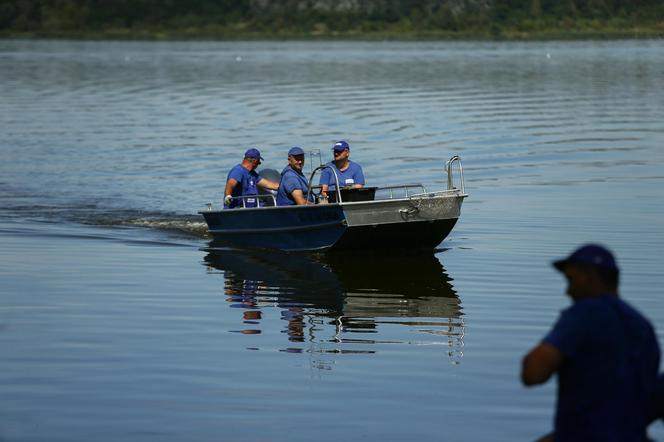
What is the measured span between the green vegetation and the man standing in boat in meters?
143

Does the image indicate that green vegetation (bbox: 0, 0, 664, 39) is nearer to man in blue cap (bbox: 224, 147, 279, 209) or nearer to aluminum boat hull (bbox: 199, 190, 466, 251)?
aluminum boat hull (bbox: 199, 190, 466, 251)

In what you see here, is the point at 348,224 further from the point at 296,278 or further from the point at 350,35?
the point at 350,35

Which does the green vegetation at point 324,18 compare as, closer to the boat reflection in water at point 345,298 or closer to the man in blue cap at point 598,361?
the boat reflection in water at point 345,298

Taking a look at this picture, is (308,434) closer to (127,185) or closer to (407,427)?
(407,427)

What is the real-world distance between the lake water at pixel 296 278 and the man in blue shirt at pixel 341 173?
1.30 meters

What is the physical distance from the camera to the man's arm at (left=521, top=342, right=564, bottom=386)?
7.14m

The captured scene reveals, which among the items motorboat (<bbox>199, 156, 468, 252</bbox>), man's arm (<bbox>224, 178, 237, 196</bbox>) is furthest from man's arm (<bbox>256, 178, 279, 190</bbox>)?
man's arm (<bbox>224, 178, 237, 196</bbox>)

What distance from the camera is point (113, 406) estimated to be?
41.0ft

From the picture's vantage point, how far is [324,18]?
612ft

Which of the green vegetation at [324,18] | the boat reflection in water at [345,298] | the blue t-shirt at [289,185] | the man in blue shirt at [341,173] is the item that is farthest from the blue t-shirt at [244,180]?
the green vegetation at [324,18]

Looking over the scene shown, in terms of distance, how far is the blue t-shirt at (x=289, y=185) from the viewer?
22328 millimetres

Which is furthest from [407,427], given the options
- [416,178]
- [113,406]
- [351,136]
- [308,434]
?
[351,136]

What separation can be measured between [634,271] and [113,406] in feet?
35.1

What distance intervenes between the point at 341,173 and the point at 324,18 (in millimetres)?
165978
